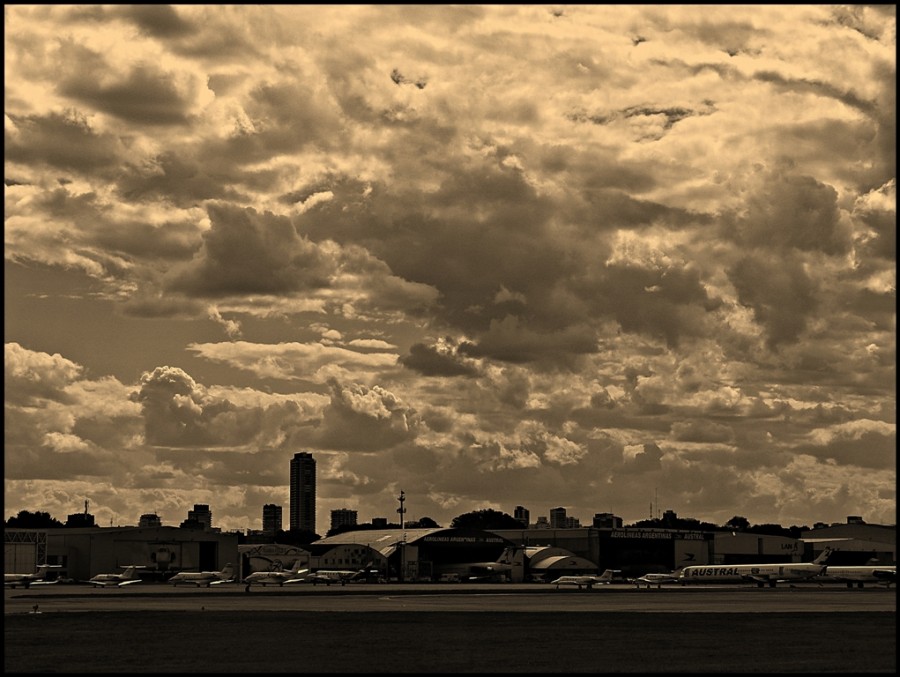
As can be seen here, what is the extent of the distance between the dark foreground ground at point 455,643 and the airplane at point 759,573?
89.0 meters

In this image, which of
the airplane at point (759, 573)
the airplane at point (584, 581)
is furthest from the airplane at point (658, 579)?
the airplane at point (584, 581)

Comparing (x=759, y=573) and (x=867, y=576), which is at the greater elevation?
(x=759, y=573)

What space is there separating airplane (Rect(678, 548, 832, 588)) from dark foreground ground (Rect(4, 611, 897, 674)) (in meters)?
89.0

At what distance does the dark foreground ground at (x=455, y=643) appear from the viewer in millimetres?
43281

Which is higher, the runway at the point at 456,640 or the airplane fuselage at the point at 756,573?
the runway at the point at 456,640

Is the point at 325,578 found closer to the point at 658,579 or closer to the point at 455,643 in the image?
the point at 658,579

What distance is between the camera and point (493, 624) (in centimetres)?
6788

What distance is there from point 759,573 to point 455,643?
123085 millimetres

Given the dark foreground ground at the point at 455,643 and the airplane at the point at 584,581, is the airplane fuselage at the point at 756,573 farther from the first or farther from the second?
the dark foreground ground at the point at 455,643

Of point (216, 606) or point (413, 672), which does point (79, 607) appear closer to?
point (216, 606)

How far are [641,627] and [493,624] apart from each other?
327 inches

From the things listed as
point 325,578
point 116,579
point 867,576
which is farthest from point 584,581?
point 116,579

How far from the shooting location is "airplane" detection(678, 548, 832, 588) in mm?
164750

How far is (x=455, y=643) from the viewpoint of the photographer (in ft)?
177
